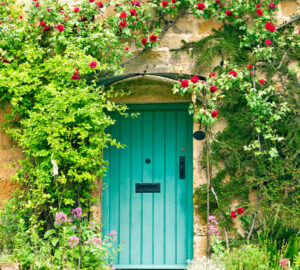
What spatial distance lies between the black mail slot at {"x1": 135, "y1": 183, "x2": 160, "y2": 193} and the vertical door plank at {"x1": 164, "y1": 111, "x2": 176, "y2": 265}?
4.5 inches

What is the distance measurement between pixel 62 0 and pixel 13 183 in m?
2.15

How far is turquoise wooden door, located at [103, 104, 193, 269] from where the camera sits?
16.2 ft

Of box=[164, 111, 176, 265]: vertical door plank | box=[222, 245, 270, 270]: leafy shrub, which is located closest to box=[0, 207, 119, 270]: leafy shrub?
box=[164, 111, 176, 265]: vertical door plank

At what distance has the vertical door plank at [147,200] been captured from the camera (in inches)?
195

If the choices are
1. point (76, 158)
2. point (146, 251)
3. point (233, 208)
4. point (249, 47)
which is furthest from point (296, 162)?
point (76, 158)

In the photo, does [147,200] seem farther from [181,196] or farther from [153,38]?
[153,38]

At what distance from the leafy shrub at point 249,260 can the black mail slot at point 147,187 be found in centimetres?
121

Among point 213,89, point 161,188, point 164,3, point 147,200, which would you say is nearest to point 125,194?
point 147,200

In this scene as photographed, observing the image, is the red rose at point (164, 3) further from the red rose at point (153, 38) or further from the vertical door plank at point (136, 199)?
the vertical door plank at point (136, 199)

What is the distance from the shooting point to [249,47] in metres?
4.76

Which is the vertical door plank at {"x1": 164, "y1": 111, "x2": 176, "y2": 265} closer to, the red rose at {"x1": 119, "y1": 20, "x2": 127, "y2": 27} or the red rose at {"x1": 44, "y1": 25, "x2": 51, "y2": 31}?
the red rose at {"x1": 119, "y1": 20, "x2": 127, "y2": 27}

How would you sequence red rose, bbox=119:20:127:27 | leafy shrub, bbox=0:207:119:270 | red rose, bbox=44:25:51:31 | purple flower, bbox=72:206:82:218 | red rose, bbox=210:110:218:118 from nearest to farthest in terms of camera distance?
leafy shrub, bbox=0:207:119:270
purple flower, bbox=72:206:82:218
red rose, bbox=210:110:218:118
red rose, bbox=119:20:127:27
red rose, bbox=44:25:51:31

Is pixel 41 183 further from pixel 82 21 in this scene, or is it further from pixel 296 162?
pixel 296 162

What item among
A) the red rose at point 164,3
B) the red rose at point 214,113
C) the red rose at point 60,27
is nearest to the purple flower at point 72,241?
the red rose at point 214,113
